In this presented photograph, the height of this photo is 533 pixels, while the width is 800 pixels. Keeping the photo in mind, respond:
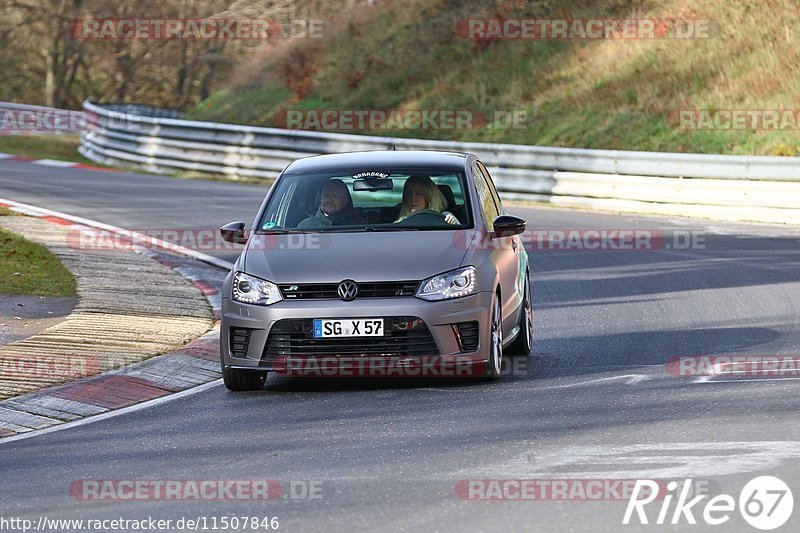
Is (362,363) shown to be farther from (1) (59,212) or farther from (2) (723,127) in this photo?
(2) (723,127)

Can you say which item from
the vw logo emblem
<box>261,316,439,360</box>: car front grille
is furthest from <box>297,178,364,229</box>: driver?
<box>261,316,439,360</box>: car front grille

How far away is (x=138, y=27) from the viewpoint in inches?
2261

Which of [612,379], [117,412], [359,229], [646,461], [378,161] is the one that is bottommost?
[117,412]

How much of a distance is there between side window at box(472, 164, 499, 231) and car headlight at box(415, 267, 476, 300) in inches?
39.2

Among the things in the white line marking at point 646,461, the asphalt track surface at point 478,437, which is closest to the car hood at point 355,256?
the asphalt track surface at point 478,437

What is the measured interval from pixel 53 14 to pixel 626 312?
45019 millimetres

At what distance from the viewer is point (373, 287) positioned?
31.3 feet

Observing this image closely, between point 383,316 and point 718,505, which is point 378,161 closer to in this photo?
point 383,316

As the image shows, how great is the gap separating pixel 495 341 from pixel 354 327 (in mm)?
1063

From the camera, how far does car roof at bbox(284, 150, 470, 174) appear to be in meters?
11.0

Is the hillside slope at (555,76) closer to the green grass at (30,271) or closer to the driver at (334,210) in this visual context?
the green grass at (30,271)

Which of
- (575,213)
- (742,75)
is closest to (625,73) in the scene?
(742,75)

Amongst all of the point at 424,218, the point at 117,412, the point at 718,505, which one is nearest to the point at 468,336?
the point at 424,218

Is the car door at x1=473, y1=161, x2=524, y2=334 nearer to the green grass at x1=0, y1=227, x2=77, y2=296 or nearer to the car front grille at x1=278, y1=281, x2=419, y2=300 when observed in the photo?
the car front grille at x1=278, y1=281, x2=419, y2=300
